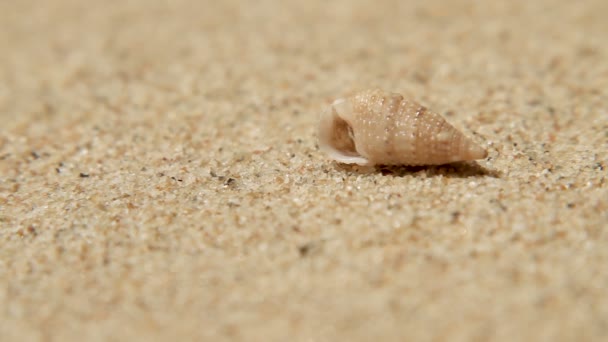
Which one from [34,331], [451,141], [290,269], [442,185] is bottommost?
[34,331]

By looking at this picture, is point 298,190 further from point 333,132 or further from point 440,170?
point 440,170

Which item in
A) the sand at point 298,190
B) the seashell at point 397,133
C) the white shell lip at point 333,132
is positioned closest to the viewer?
the sand at point 298,190

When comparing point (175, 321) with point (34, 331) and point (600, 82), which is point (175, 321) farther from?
point (600, 82)

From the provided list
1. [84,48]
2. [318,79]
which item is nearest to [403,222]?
[318,79]

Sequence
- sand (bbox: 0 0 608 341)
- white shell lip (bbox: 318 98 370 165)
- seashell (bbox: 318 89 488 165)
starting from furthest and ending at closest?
white shell lip (bbox: 318 98 370 165), seashell (bbox: 318 89 488 165), sand (bbox: 0 0 608 341)

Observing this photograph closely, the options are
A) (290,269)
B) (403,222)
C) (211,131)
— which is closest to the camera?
(290,269)

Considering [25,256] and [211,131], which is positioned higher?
[211,131]
